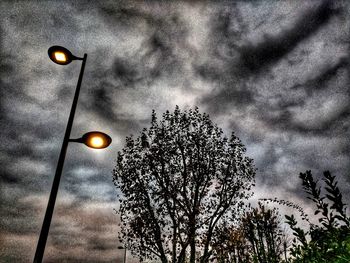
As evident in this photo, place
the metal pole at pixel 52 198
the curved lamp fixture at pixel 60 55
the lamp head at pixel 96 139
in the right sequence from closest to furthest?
the metal pole at pixel 52 198 → the lamp head at pixel 96 139 → the curved lamp fixture at pixel 60 55

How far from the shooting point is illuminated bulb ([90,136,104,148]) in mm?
5711

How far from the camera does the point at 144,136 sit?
1945 centimetres

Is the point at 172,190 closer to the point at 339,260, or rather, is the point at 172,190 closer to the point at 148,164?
the point at 148,164

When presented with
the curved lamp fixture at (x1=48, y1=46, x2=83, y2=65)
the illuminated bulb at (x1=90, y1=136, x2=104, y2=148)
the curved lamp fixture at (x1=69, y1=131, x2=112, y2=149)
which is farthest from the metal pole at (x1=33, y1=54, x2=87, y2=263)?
the curved lamp fixture at (x1=48, y1=46, x2=83, y2=65)

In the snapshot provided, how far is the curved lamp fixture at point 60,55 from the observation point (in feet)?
20.3

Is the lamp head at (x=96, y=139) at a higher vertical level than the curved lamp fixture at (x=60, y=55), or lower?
lower

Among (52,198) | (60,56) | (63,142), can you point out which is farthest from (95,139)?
(60,56)

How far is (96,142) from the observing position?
5.77 meters

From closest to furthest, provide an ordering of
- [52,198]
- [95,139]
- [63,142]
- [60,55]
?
[52,198] < [95,139] < [63,142] < [60,55]

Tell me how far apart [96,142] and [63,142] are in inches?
30.5

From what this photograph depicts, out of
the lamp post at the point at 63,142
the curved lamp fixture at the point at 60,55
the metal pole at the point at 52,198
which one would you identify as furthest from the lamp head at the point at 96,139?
the curved lamp fixture at the point at 60,55

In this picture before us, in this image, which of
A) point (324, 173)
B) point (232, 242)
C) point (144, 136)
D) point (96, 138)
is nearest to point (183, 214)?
point (232, 242)

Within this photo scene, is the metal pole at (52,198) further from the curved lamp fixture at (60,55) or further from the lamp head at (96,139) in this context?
the curved lamp fixture at (60,55)

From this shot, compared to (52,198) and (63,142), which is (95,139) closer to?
(63,142)
